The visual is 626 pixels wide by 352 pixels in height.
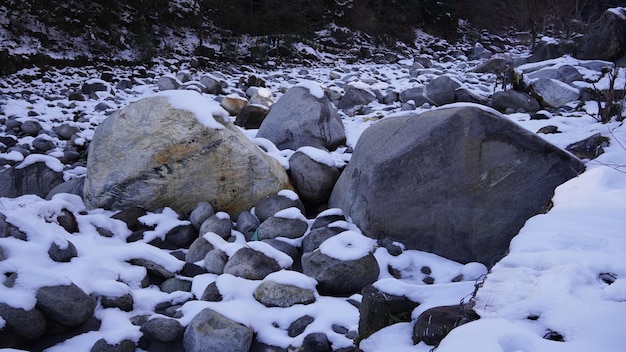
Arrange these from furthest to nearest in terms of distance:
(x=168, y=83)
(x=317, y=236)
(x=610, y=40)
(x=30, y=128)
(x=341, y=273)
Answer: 1. (x=610, y=40)
2. (x=168, y=83)
3. (x=30, y=128)
4. (x=317, y=236)
5. (x=341, y=273)

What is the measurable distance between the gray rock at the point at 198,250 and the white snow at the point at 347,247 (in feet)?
3.33

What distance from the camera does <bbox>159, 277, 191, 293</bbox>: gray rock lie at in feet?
12.5

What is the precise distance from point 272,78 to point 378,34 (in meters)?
7.67

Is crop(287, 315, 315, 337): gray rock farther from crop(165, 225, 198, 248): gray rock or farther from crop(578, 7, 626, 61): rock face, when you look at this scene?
crop(578, 7, 626, 61): rock face

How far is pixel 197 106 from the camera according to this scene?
5113 millimetres

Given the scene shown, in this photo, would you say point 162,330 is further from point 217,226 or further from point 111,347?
point 217,226

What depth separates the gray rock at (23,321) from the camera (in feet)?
9.70

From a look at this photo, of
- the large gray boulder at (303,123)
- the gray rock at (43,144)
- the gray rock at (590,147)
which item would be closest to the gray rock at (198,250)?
the large gray boulder at (303,123)

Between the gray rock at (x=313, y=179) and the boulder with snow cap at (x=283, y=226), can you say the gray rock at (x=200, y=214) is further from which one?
the gray rock at (x=313, y=179)

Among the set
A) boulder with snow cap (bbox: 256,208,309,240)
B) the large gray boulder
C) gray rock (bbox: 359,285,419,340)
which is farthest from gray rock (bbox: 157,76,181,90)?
gray rock (bbox: 359,285,419,340)

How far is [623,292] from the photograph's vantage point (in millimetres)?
1910

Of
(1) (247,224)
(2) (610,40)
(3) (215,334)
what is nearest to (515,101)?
(2) (610,40)

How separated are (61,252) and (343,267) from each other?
78.5 inches

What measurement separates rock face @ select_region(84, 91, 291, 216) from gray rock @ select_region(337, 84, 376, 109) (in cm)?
441
